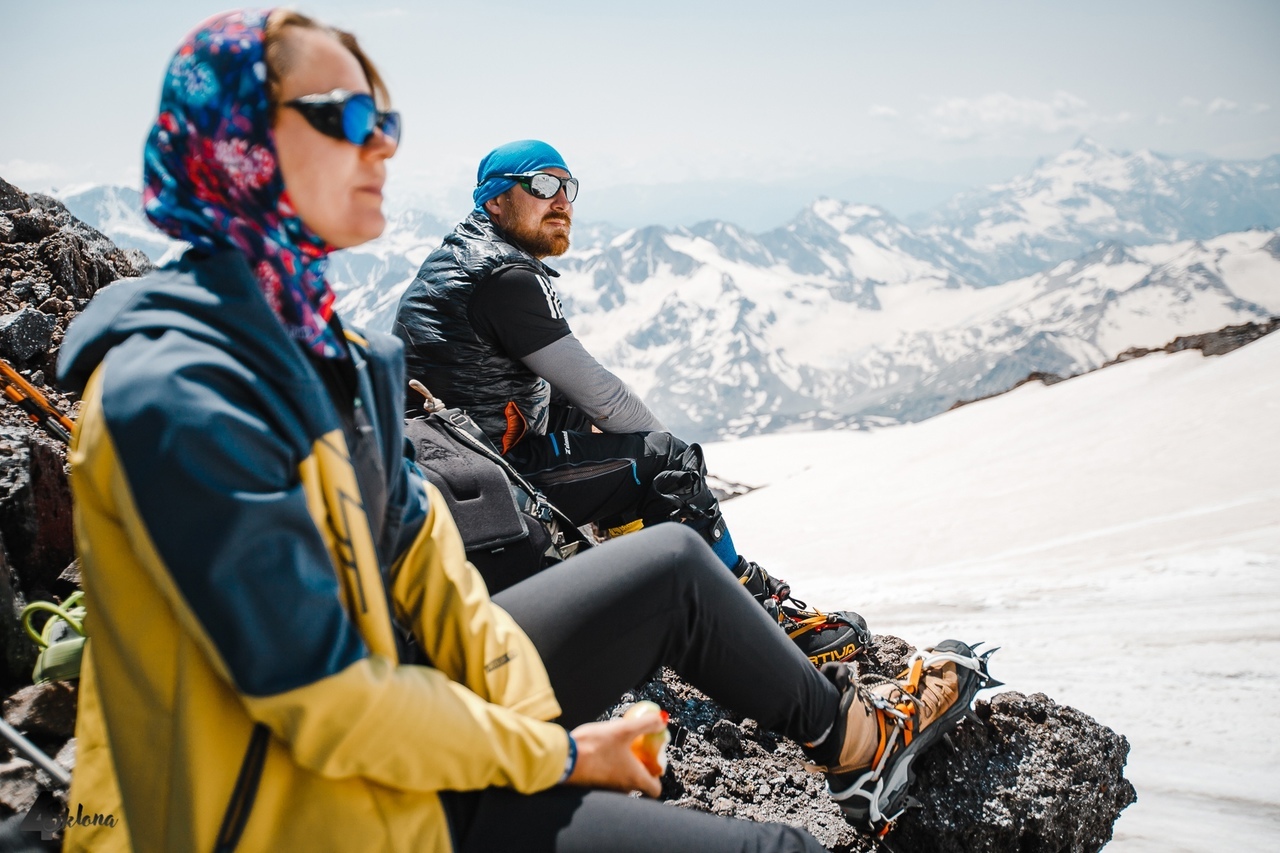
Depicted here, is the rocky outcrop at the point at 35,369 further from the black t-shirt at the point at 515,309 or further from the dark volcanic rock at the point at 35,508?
the black t-shirt at the point at 515,309

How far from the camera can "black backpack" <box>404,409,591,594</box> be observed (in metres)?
3.31

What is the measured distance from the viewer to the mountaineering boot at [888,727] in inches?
105

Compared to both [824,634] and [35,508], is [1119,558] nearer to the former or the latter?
[824,634]

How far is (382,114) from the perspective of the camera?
6.52ft

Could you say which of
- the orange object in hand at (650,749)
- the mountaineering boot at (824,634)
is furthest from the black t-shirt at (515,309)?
the orange object in hand at (650,749)

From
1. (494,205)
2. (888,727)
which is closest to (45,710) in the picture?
(888,727)

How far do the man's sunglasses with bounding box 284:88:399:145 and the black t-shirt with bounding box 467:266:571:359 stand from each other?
8.02 feet

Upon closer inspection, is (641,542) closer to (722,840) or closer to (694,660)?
(694,660)

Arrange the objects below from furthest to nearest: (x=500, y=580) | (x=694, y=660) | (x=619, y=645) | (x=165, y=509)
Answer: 1. (x=500, y=580)
2. (x=694, y=660)
3. (x=619, y=645)
4. (x=165, y=509)

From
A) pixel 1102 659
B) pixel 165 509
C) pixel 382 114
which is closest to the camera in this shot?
pixel 165 509

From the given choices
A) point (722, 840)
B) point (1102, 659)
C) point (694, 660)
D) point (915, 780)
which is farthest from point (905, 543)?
point (722, 840)

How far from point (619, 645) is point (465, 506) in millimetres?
1270

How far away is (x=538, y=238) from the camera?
4816mm

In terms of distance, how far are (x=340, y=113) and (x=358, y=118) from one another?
4cm
